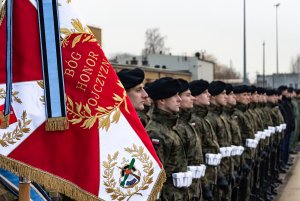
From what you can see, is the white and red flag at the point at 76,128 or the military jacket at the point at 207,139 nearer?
the white and red flag at the point at 76,128

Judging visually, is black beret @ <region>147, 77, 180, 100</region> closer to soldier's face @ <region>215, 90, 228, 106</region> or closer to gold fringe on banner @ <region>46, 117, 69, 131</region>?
soldier's face @ <region>215, 90, 228, 106</region>

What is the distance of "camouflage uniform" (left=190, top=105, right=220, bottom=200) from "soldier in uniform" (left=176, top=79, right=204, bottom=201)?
0.60 m

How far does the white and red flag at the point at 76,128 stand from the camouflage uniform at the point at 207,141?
308cm

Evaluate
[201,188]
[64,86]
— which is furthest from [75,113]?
[201,188]

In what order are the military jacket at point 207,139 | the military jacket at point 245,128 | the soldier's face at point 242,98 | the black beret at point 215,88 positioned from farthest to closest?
1. the soldier's face at point 242,98
2. the military jacket at point 245,128
3. the black beret at point 215,88
4. the military jacket at point 207,139

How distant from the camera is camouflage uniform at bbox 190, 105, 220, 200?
515 centimetres

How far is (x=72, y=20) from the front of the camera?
80.8 inches

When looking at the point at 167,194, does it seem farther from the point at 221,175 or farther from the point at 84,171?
the point at 84,171

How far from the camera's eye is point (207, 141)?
207 inches

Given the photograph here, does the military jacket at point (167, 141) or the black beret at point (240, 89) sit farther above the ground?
the black beret at point (240, 89)

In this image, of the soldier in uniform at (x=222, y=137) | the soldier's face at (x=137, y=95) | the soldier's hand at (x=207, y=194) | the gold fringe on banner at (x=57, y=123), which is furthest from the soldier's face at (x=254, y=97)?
the gold fringe on banner at (x=57, y=123)

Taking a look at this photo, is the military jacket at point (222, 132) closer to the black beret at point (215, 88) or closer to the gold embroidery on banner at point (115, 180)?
the black beret at point (215, 88)

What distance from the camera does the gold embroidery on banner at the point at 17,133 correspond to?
6.36 feet

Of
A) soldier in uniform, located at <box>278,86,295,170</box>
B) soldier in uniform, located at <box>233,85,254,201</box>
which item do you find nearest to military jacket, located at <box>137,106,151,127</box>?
soldier in uniform, located at <box>233,85,254,201</box>
